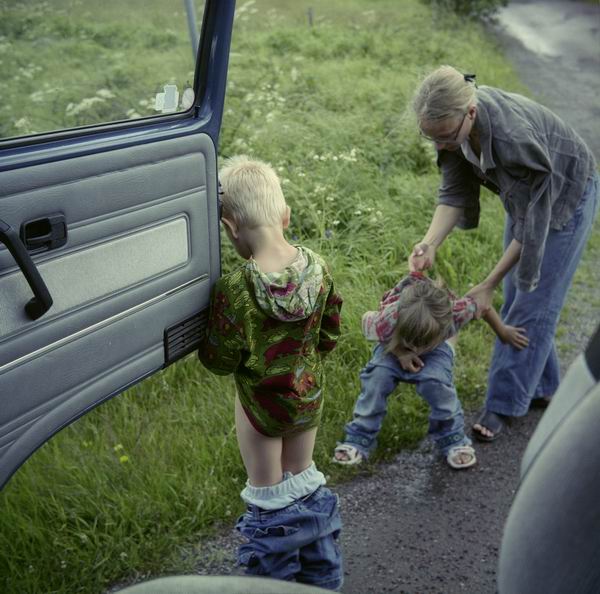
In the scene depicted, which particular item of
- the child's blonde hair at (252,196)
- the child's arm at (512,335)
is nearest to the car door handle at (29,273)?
the child's blonde hair at (252,196)

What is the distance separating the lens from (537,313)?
3.36 meters

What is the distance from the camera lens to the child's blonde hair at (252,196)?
231 centimetres

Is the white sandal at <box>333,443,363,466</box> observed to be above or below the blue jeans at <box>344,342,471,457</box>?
below

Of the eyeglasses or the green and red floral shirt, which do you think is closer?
the green and red floral shirt

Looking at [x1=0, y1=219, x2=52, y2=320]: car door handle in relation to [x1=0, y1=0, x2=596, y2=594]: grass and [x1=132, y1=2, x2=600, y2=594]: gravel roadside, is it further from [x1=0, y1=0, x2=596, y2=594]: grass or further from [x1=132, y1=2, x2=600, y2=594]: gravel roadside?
[x1=132, y1=2, x2=600, y2=594]: gravel roadside

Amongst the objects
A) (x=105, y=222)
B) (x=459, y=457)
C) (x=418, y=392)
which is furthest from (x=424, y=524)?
(x=105, y=222)

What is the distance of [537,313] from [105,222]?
202cm

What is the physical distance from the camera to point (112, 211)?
6.53 feet

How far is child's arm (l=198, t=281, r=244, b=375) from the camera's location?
227 centimetres

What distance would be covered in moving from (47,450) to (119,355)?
133cm

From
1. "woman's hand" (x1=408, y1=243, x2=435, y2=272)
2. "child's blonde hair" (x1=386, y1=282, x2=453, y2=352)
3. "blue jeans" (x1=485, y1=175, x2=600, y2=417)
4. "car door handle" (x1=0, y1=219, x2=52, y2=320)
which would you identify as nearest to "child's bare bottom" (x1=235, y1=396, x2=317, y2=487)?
"child's blonde hair" (x1=386, y1=282, x2=453, y2=352)

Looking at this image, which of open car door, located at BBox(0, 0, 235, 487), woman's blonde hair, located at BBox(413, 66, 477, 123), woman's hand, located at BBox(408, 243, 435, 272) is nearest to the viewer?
open car door, located at BBox(0, 0, 235, 487)

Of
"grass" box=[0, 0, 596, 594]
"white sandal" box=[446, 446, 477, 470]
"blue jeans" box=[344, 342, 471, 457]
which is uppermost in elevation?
"blue jeans" box=[344, 342, 471, 457]

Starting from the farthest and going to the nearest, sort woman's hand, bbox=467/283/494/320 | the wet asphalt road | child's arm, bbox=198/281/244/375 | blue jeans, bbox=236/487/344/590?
1. woman's hand, bbox=467/283/494/320
2. the wet asphalt road
3. blue jeans, bbox=236/487/344/590
4. child's arm, bbox=198/281/244/375
